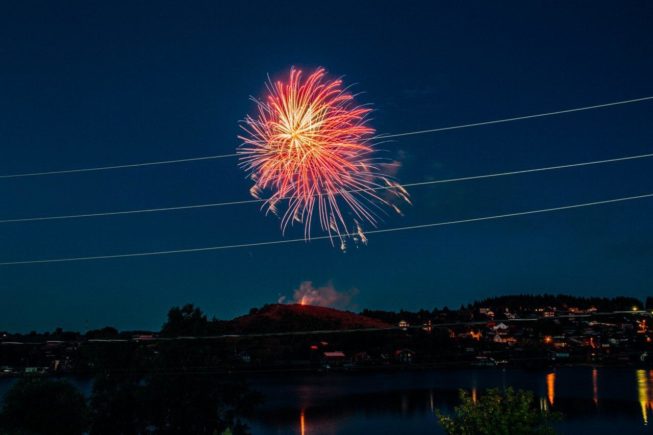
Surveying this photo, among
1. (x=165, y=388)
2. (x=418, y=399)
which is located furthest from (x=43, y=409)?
(x=418, y=399)

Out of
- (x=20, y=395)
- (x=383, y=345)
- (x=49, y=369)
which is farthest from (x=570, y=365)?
(x=20, y=395)

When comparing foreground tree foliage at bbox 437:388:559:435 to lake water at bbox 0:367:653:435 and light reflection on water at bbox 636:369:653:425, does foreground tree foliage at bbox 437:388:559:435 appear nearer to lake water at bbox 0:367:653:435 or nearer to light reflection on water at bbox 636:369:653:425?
lake water at bbox 0:367:653:435

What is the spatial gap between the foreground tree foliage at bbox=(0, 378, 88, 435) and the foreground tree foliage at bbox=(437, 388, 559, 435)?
19.7m

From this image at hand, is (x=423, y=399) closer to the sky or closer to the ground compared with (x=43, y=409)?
closer to the ground

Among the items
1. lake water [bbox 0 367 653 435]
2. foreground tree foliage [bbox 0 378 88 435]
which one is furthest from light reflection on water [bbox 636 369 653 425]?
foreground tree foliage [bbox 0 378 88 435]

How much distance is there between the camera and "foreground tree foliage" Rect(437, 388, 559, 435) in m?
15.3

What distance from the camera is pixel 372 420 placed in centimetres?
6569

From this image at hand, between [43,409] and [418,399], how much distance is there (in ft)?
203

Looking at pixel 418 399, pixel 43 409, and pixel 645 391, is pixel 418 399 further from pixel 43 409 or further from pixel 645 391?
pixel 43 409

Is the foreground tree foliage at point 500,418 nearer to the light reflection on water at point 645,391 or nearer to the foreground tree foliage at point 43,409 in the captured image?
the foreground tree foliage at point 43,409

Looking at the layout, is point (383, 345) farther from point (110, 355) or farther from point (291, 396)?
point (110, 355)

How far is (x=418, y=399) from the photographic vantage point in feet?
271

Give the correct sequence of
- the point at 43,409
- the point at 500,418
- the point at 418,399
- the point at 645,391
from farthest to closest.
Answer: the point at 418,399
the point at 645,391
the point at 43,409
the point at 500,418

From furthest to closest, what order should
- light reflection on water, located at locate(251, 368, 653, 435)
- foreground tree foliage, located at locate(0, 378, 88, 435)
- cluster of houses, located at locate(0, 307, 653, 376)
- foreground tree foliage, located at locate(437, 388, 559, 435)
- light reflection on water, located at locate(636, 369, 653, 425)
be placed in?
cluster of houses, located at locate(0, 307, 653, 376)
light reflection on water, located at locate(636, 369, 653, 425)
light reflection on water, located at locate(251, 368, 653, 435)
foreground tree foliage, located at locate(0, 378, 88, 435)
foreground tree foliage, located at locate(437, 388, 559, 435)
